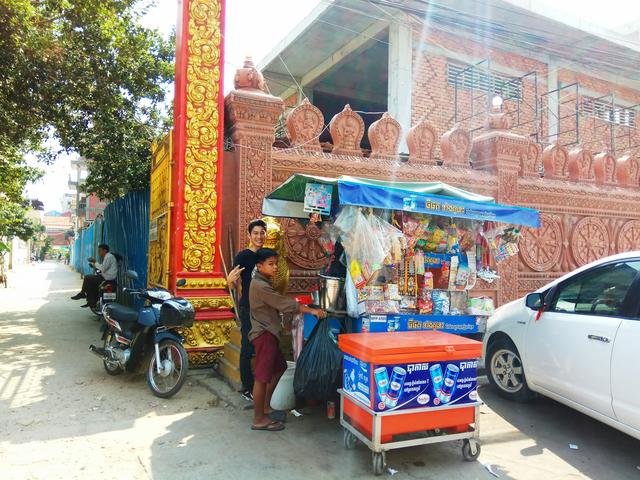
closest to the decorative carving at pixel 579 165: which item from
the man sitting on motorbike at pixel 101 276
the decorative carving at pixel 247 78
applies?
the decorative carving at pixel 247 78

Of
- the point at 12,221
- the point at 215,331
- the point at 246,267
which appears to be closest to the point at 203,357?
the point at 215,331

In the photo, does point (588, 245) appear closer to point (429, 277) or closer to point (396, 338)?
point (429, 277)

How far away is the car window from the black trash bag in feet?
6.96

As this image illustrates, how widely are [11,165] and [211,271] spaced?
10661 millimetres

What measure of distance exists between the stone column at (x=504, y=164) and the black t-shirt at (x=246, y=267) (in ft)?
15.7

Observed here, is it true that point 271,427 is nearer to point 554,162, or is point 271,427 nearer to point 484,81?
point 554,162

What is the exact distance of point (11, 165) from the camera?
Answer: 44.0 feet

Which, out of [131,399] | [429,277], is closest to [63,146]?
[131,399]

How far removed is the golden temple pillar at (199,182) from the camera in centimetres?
587

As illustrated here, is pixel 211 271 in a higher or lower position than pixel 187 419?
higher

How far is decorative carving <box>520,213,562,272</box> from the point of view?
8.23 metres

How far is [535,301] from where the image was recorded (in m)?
→ 4.60

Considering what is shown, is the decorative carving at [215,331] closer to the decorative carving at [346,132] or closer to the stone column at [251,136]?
the stone column at [251,136]

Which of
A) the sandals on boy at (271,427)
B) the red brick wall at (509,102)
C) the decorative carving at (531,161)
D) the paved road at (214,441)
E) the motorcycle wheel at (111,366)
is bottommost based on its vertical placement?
the paved road at (214,441)
